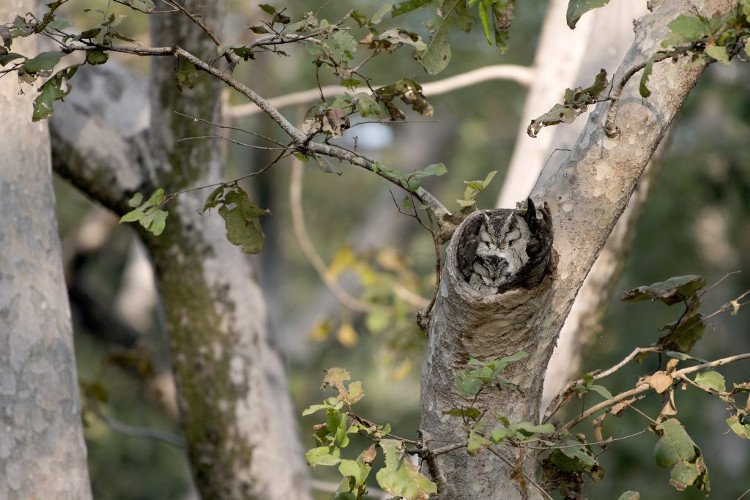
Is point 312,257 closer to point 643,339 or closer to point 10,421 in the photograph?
point 10,421

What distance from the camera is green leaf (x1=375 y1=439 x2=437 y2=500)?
4.24 ft

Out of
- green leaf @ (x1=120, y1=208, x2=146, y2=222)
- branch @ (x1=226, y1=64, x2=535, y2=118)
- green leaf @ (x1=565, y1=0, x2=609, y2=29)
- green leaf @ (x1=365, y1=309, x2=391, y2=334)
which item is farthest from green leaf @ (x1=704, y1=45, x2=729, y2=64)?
green leaf @ (x1=365, y1=309, x2=391, y2=334)

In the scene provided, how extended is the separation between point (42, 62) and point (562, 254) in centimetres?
85

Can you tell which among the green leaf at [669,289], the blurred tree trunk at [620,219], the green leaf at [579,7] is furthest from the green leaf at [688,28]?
the blurred tree trunk at [620,219]

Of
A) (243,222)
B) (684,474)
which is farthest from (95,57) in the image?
(684,474)

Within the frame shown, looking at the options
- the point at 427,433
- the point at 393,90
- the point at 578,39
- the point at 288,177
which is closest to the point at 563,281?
the point at 427,433

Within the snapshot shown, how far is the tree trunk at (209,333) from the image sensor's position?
2.60m

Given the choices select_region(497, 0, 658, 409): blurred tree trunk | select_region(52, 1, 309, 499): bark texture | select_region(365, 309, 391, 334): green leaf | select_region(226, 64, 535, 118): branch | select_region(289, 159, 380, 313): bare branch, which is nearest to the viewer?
select_region(497, 0, 658, 409): blurred tree trunk

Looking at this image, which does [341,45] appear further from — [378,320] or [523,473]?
[378,320]

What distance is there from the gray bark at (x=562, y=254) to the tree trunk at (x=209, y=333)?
128 cm

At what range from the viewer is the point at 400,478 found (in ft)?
4.26

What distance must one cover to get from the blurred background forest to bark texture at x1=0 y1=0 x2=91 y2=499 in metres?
2.21

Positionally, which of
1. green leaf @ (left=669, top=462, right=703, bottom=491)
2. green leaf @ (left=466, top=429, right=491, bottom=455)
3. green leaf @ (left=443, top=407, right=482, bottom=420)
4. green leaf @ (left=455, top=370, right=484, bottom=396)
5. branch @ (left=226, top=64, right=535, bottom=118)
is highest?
branch @ (left=226, top=64, right=535, bottom=118)

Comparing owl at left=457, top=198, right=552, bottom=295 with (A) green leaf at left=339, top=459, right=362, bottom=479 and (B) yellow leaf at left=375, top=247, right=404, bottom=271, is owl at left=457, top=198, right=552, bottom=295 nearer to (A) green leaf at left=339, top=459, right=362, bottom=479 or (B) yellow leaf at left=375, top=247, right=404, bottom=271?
(A) green leaf at left=339, top=459, right=362, bottom=479
